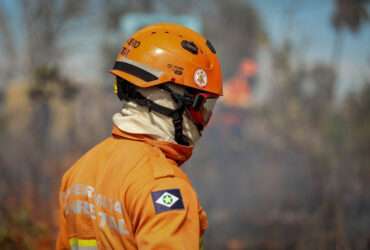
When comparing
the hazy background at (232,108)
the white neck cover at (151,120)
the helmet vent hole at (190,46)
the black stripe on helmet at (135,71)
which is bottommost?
the hazy background at (232,108)

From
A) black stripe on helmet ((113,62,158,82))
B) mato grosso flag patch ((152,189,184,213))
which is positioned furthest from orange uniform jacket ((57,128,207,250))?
black stripe on helmet ((113,62,158,82))

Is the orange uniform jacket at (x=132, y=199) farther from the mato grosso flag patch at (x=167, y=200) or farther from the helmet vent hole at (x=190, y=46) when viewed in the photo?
the helmet vent hole at (x=190, y=46)

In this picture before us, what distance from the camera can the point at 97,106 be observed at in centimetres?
1303

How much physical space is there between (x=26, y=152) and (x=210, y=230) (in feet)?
13.6

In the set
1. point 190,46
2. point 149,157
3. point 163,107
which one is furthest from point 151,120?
point 190,46

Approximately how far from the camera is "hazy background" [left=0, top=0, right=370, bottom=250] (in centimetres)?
998

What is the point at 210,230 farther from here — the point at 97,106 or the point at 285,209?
the point at 97,106

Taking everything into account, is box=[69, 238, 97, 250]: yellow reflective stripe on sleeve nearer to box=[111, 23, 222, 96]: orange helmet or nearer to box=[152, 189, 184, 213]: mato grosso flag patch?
box=[152, 189, 184, 213]: mato grosso flag patch

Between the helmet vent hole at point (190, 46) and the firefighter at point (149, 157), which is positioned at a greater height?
the helmet vent hole at point (190, 46)

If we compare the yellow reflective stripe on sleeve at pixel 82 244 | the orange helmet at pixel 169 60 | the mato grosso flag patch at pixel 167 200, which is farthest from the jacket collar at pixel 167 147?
the yellow reflective stripe on sleeve at pixel 82 244

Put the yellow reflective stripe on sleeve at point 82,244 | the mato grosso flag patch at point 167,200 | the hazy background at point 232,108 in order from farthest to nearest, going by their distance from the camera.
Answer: the hazy background at point 232,108
the yellow reflective stripe on sleeve at point 82,244
the mato grosso flag patch at point 167,200

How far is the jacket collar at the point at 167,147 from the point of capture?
8.37 feet

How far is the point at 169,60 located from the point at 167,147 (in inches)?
12.7

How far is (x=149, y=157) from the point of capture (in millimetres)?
2438
